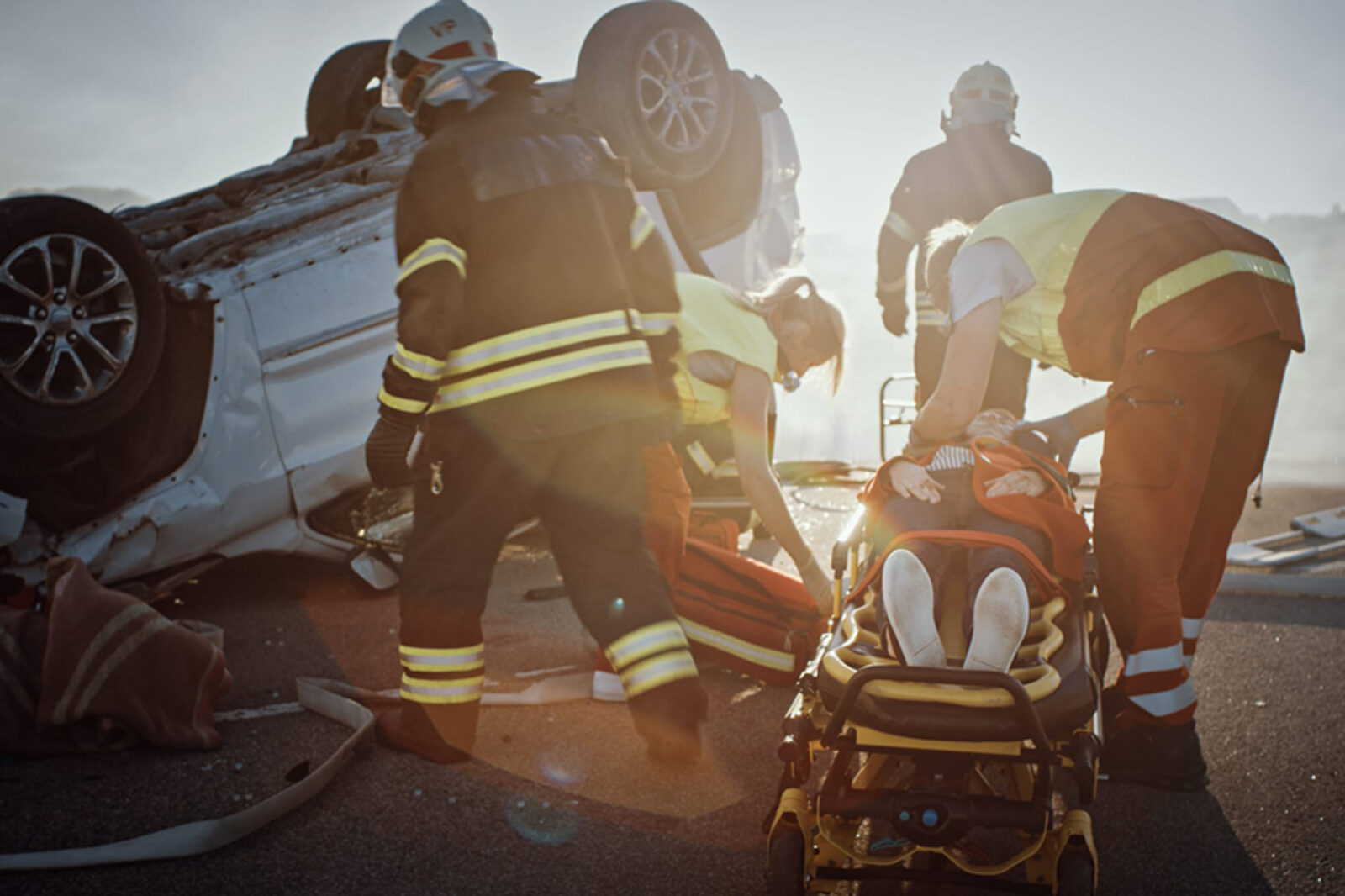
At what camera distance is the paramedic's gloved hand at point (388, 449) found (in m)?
2.82

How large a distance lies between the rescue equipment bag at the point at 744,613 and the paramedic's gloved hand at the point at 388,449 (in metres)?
1.11

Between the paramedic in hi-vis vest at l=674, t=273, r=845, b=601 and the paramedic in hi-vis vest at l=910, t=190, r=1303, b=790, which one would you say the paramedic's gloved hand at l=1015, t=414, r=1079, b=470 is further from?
the paramedic in hi-vis vest at l=674, t=273, r=845, b=601

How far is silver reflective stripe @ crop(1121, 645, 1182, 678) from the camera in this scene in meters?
2.80

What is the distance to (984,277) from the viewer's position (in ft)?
9.50

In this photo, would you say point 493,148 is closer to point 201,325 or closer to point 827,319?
point 827,319

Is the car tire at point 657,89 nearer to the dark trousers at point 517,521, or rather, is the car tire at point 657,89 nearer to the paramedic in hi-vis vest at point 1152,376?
the paramedic in hi-vis vest at point 1152,376

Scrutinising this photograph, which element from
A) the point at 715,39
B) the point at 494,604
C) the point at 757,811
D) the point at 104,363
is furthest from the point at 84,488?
the point at 715,39

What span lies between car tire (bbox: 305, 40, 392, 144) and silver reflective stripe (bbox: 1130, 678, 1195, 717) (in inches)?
190

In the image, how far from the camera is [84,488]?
3.79 m

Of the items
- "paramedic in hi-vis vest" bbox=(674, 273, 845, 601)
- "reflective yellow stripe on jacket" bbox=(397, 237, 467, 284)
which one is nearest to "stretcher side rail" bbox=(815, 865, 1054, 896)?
"paramedic in hi-vis vest" bbox=(674, 273, 845, 601)

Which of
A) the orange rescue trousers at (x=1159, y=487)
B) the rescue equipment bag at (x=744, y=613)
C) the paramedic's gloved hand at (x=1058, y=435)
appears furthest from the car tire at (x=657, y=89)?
the orange rescue trousers at (x=1159, y=487)

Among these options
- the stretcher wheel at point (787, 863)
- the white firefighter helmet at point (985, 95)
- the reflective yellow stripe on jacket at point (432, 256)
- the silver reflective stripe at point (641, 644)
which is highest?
the white firefighter helmet at point (985, 95)

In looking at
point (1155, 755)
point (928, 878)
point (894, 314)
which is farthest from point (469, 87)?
point (894, 314)

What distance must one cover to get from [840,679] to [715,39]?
168 inches
